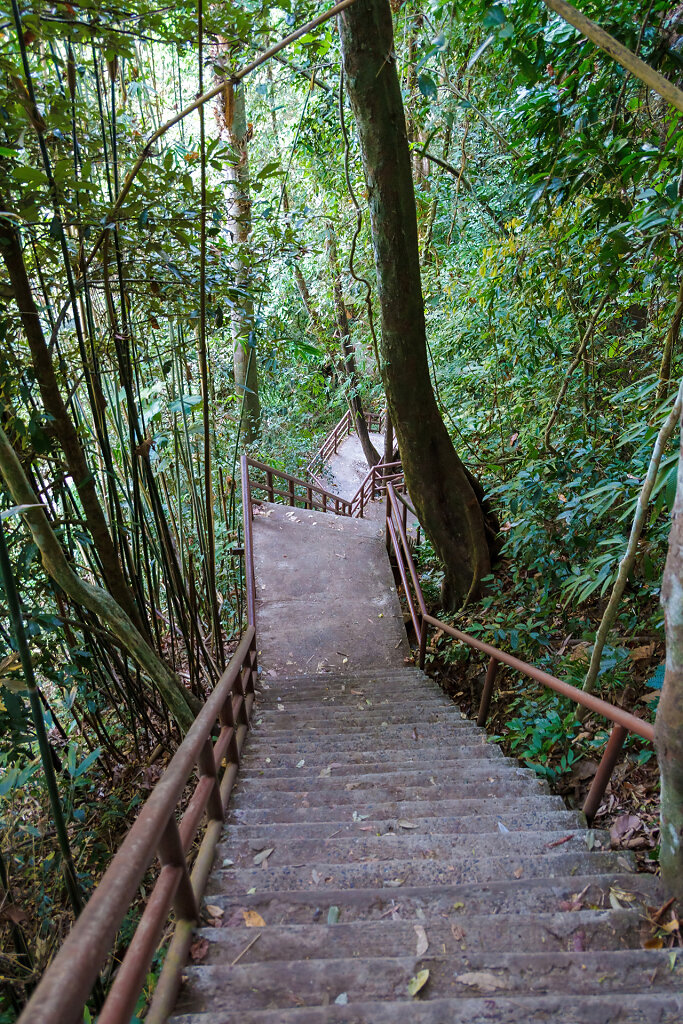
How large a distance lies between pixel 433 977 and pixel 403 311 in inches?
156

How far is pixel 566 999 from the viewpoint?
1.40 metres

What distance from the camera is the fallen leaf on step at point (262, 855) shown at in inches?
80.0

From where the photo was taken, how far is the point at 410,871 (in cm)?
199

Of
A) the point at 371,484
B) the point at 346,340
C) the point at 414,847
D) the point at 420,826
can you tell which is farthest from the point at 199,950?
the point at 346,340

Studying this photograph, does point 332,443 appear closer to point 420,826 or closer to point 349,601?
point 349,601

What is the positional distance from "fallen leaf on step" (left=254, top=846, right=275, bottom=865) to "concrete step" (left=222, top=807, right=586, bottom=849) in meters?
0.03

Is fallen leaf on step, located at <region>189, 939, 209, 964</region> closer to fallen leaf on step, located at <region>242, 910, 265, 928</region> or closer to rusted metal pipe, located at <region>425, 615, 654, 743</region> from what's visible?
fallen leaf on step, located at <region>242, 910, 265, 928</region>

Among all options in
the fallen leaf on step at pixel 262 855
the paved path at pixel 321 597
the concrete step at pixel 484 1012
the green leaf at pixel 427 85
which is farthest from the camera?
the paved path at pixel 321 597

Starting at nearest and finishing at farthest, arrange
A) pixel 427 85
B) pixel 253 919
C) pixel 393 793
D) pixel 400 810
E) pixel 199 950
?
pixel 199 950 → pixel 253 919 → pixel 400 810 → pixel 393 793 → pixel 427 85

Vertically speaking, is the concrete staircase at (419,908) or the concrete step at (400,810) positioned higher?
the concrete staircase at (419,908)

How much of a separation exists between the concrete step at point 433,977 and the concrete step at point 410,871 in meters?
0.38

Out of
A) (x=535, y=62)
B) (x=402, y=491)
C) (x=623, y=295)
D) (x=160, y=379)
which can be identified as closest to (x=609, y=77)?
(x=535, y=62)

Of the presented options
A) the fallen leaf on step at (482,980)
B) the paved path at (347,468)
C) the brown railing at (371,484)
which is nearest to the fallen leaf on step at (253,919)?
the fallen leaf on step at (482,980)

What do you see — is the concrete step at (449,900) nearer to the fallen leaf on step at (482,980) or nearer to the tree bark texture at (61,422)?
the fallen leaf on step at (482,980)
